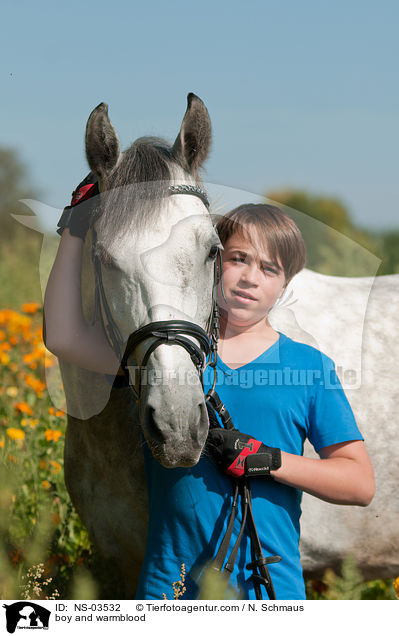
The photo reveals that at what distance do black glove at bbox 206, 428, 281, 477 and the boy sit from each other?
51mm

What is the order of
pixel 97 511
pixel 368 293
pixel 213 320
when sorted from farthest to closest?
pixel 368 293, pixel 97 511, pixel 213 320

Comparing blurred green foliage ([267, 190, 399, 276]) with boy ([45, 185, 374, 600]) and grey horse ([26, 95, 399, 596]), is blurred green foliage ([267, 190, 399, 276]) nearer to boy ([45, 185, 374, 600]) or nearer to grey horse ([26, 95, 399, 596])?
grey horse ([26, 95, 399, 596])

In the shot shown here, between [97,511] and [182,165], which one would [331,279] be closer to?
[182,165]

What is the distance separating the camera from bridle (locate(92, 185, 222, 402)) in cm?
194

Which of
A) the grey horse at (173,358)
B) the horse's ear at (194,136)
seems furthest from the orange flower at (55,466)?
the horse's ear at (194,136)

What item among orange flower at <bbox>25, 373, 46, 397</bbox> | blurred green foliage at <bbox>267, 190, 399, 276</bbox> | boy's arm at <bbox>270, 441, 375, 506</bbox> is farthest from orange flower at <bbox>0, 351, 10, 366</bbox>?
boy's arm at <bbox>270, 441, 375, 506</bbox>

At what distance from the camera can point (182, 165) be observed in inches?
91.0

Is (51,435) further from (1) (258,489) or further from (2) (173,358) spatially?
(2) (173,358)

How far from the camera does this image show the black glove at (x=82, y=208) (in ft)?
7.65

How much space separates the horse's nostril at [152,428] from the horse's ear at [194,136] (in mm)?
1013
